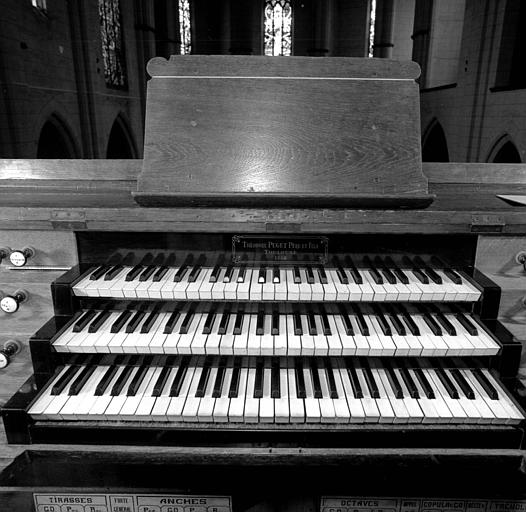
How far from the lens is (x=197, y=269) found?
5.07 feet

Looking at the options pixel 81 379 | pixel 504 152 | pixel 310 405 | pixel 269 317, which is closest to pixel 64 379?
pixel 81 379

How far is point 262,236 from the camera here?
4.96 ft

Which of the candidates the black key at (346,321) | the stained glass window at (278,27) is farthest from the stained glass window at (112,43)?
the black key at (346,321)

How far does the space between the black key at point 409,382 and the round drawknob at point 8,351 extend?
139 cm

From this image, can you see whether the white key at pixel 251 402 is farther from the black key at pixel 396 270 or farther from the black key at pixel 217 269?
the black key at pixel 396 270

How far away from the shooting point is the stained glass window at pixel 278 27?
6.74 feet

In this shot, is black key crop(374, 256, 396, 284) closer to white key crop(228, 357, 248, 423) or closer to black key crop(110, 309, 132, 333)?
white key crop(228, 357, 248, 423)

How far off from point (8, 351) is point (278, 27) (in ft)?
6.12

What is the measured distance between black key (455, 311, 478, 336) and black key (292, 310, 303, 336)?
1.84ft

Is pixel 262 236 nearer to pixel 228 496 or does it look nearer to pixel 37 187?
pixel 228 496

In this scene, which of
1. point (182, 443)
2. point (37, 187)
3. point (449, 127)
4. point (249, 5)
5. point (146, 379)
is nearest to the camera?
point (182, 443)

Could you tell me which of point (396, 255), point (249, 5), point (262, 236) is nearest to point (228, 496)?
point (262, 236)

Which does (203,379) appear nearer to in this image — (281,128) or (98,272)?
(98,272)

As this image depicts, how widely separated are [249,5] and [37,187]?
4.39 feet
